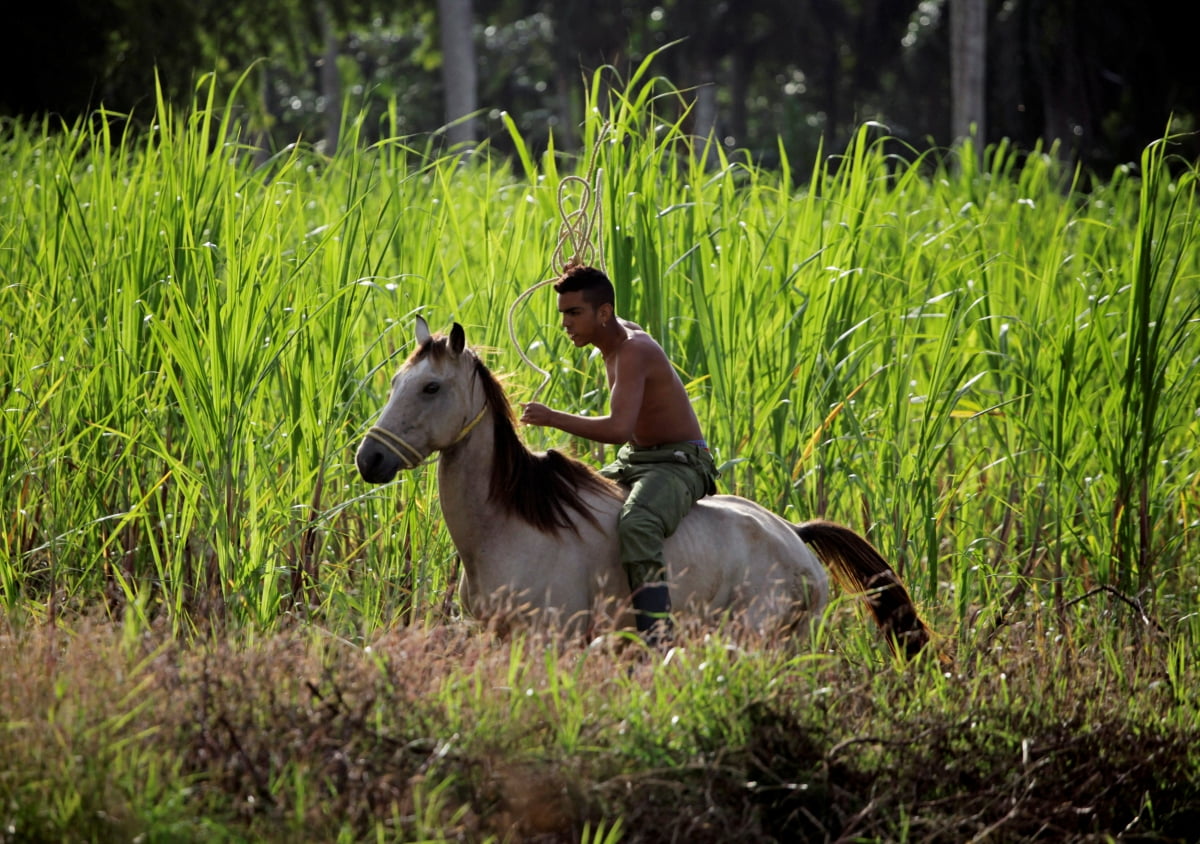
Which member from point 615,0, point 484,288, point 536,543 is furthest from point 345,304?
point 615,0

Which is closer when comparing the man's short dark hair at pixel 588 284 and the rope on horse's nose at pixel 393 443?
the rope on horse's nose at pixel 393 443

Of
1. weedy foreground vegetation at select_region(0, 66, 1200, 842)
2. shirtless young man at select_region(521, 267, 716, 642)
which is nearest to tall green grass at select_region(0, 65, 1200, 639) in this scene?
weedy foreground vegetation at select_region(0, 66, 1200, 842)

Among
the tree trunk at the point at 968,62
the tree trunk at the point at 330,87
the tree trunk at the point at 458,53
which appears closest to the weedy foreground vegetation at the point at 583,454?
the tree trunk at the point at 968,62

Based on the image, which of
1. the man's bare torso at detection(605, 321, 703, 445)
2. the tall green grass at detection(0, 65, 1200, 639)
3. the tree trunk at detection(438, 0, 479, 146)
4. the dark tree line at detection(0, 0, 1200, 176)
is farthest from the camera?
the tree trunk at detection(438, 0, 479, 146)

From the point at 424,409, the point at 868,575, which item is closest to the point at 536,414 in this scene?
A: the point at 424,409

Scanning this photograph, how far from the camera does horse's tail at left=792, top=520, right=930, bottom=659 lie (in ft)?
14.7

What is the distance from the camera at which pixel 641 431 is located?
4312mm

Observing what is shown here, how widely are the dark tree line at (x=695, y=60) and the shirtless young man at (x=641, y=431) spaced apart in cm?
109

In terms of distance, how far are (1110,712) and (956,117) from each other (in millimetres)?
15255

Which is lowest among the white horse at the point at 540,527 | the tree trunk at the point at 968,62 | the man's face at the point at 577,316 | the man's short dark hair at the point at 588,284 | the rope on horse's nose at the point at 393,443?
the white horse at the point at 540,527

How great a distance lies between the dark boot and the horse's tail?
751 millimetres

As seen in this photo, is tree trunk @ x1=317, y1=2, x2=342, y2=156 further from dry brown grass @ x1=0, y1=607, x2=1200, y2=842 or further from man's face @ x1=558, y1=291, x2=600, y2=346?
dry brown grass @ x1=0, y1=607, x2=1200, y2=842

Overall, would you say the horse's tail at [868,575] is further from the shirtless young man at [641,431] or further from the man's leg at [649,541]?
the man's leg at [649,541]

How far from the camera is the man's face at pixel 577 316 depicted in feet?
13.4
